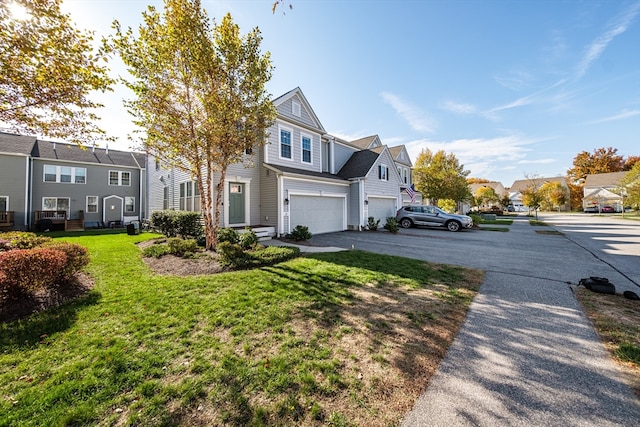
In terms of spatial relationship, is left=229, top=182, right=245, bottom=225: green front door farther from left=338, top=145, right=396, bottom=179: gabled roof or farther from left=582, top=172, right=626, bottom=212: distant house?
left=582, top=172, right=626, bottom=212: distant house

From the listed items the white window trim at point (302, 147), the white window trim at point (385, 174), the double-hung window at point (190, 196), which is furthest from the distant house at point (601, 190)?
the double-hung window at point (190, 196)

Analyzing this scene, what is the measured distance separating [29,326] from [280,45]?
31.2 ft

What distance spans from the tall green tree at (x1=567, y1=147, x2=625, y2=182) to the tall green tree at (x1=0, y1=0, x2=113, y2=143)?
283ft

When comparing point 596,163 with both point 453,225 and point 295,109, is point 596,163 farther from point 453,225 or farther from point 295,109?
point 295,109

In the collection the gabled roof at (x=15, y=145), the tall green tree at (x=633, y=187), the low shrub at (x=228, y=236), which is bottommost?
the low shrub at (x=228, y=236)

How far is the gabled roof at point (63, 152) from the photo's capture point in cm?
1780

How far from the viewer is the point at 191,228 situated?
36.0 feet

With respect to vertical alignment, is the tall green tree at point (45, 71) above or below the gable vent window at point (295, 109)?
below

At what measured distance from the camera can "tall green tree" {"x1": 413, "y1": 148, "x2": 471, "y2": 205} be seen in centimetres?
2517

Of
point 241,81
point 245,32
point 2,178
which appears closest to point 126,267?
point 241,81

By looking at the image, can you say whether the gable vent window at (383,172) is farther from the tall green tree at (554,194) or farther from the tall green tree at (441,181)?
the tall green tree at (554,194)

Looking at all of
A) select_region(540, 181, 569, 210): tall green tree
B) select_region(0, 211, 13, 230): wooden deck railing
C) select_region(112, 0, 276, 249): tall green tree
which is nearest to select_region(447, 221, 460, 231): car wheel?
select_region(112, 0, 276, 249): tall green tree

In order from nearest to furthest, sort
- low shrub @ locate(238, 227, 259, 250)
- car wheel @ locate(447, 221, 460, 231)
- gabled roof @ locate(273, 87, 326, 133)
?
low shrub @ locate(238, 227, 259, 250) → gabled roof @ locate(273, 87, 326, 133) → car wheel @ locate(447, 221, 460, 231)

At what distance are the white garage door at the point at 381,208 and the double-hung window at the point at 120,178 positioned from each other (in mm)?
22049
